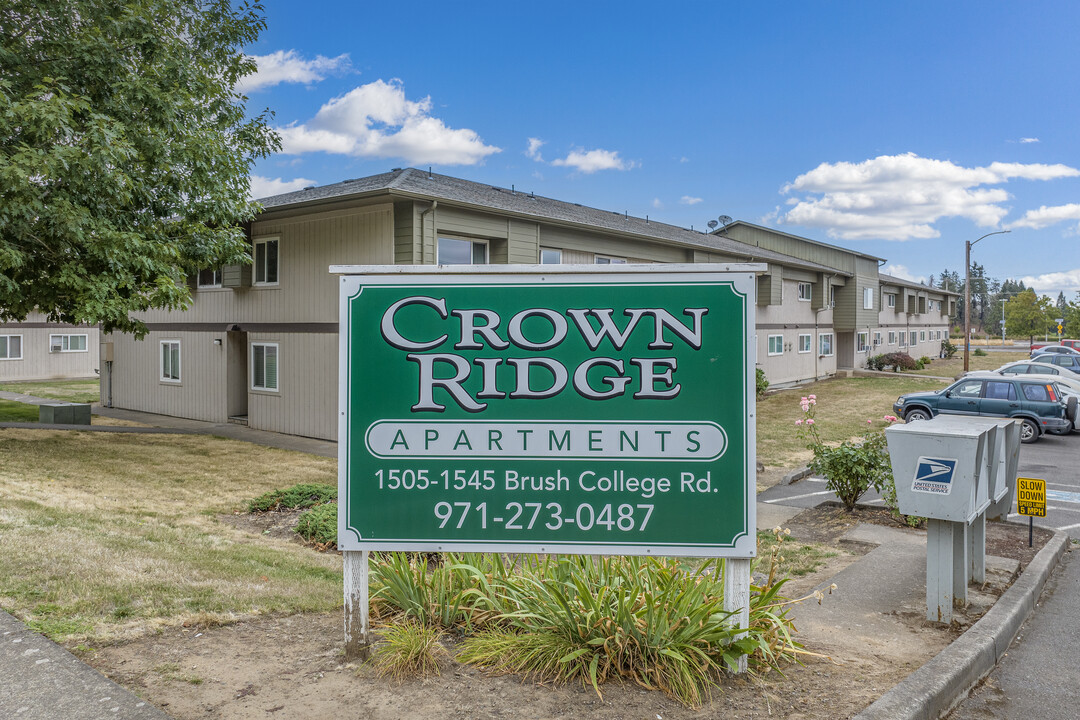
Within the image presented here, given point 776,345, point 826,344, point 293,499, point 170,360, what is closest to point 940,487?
point 293,499

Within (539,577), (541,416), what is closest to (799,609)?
(539,577)

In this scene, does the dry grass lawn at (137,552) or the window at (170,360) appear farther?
the window at (170,360)

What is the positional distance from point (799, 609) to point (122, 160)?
12056mm

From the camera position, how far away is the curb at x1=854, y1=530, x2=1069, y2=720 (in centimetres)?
392

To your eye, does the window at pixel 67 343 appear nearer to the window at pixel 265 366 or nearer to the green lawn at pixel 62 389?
the green lawn at pixel 62 389

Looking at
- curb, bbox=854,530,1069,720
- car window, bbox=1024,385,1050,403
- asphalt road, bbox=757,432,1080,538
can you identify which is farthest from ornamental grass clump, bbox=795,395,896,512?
car window, bbox=1024,385,1050,403

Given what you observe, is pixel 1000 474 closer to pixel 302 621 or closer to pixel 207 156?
pixel 302 621

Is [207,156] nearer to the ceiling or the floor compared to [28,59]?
nearer to the floor

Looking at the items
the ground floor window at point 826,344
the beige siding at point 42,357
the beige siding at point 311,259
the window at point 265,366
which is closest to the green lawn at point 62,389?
the beige siding at point 42,357

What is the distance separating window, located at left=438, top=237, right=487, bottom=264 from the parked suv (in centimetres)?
1136

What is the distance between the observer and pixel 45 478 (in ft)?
36.7

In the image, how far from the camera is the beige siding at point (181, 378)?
70.9ft

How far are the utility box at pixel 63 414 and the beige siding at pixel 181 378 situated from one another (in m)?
3.18

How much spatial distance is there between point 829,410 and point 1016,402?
6.64 m
